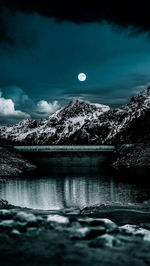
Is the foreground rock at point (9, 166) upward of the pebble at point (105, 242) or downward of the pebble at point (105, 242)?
downward

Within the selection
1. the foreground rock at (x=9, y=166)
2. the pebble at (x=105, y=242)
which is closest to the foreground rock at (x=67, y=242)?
the pebble at (x=105, y=242)

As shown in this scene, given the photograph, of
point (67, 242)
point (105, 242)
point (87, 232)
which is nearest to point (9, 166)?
point (87, 232)

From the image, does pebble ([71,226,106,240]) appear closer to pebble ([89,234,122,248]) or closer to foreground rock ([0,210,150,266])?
foreground rock ([0,210,150,266])

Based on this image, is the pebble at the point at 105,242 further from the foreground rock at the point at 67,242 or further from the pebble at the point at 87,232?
the pebble at the point at 87,232

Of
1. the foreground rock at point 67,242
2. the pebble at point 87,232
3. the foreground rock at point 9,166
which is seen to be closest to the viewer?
the foreground rock at point 67,242

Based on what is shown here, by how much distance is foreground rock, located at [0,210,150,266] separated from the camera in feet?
20.1

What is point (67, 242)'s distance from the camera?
697 cm

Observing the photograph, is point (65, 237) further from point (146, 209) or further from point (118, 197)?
point (118, 197)

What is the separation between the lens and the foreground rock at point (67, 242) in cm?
613

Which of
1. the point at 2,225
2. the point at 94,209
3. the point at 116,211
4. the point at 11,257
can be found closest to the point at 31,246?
the point at 11,257

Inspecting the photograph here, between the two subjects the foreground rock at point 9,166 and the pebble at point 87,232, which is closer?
the pebble at point 87,232

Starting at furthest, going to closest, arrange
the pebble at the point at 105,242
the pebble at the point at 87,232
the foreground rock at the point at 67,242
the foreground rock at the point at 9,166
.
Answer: the foreground rock at the point at 9,166 < the pebble at the point at 87,232 < the pebble at the point at 105,242 < the foreground rock at the point at 67,242

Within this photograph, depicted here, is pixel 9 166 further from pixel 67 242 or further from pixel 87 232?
pixel 67 242

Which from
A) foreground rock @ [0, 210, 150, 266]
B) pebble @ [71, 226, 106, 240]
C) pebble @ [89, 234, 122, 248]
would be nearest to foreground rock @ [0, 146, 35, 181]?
foreground rock @ [0, 210, 150, 266]
